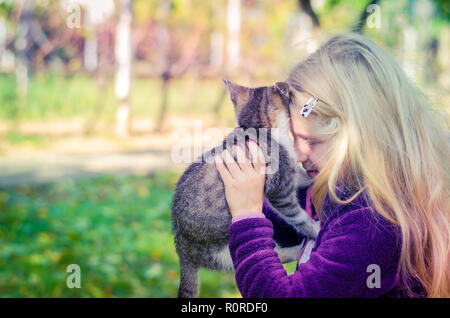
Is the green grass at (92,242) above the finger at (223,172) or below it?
below

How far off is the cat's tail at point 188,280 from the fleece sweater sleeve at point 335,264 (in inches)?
27.4

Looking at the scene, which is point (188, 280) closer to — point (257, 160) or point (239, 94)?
point (257, 160)

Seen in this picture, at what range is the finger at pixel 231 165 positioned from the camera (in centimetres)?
185

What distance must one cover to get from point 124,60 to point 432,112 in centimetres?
899

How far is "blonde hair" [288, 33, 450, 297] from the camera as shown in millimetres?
1623

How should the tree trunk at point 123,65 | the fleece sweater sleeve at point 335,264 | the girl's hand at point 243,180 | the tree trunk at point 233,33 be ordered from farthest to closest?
the tree trunk at point 233,33 → the tree trunk at point 123,65 → the girl's hand at point 243,180 → the fleece sweater sleeve at point 335,264

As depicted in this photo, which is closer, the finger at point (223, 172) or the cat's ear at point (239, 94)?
the finger at point (223, 172)

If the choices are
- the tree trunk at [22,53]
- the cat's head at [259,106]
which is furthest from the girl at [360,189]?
the tree trunk at [22,53]

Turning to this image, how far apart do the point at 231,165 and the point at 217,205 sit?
351 millimetres

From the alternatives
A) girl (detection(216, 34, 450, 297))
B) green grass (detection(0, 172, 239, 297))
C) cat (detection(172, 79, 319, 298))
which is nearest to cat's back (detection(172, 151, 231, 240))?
cat (detection(172, 79, 319, 298))

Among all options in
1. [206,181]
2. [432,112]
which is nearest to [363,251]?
[432,112]

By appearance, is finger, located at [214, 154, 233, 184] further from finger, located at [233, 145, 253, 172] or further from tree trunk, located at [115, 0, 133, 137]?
tree trunk, located at [115, 0, 133, 137]

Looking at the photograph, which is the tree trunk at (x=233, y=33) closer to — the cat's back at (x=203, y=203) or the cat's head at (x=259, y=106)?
the cat's head at (x=259, y=106)
